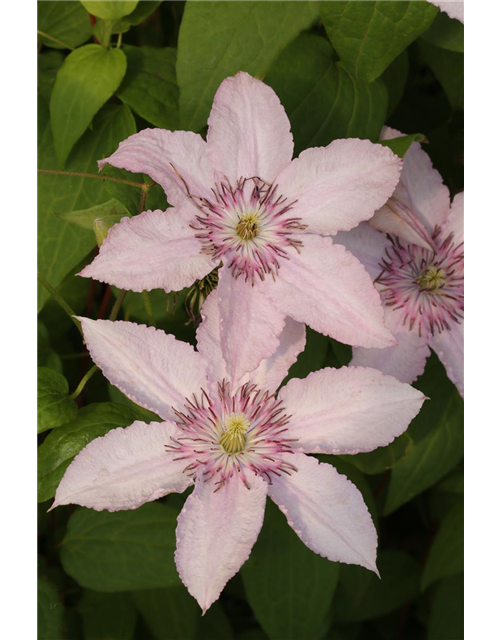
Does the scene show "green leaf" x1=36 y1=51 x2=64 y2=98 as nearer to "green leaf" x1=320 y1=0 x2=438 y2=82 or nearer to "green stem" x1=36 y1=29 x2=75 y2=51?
"green stem" x1=36 y1=29 x2=75 y2=51

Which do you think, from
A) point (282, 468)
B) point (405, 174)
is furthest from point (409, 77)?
point (282, 468)

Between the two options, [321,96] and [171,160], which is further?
[321,96]

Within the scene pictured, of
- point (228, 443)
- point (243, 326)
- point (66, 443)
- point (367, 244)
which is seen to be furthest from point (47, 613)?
point (367, 244)

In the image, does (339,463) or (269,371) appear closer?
(269,371)

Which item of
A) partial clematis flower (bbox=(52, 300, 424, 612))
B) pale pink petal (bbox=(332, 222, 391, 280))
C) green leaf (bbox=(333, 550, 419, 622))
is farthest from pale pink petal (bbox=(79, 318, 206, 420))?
green leaf (bbox=(333, 550, 419, 622))

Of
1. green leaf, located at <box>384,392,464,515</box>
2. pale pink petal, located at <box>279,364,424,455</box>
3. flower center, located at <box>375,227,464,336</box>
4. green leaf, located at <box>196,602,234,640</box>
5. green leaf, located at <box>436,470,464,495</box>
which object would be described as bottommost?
green leaf, located at <box>196,602,234,640</box>

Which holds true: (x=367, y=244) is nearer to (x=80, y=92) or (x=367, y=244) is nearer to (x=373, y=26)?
(x=373, y=26)

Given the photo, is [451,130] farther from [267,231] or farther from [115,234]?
[115,234]
